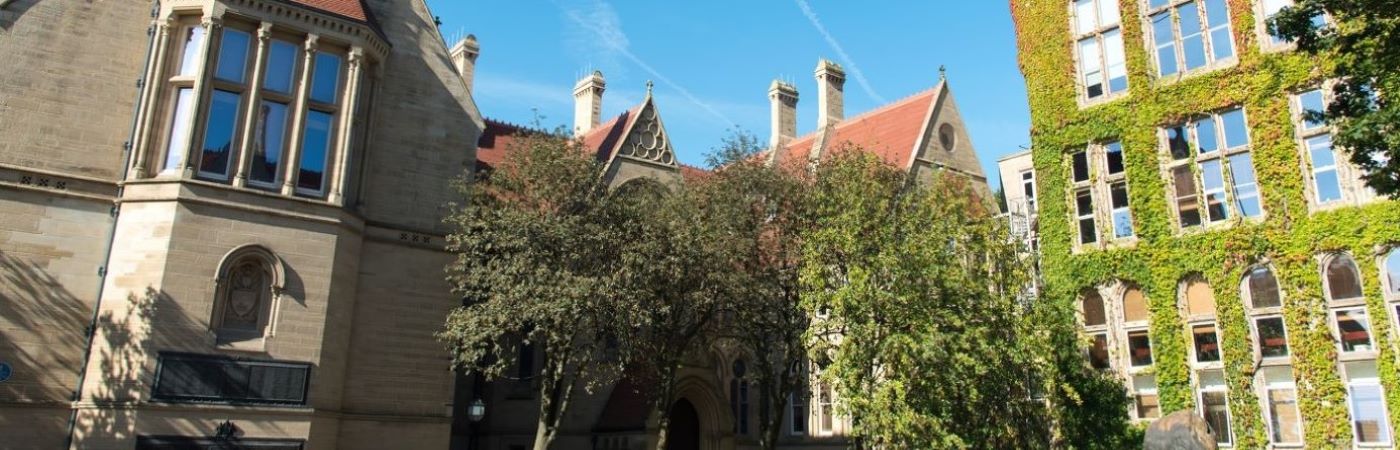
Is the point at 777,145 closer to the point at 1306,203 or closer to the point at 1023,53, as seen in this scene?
the point at 1023,53

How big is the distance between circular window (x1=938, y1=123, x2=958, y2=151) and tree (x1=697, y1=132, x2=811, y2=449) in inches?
492

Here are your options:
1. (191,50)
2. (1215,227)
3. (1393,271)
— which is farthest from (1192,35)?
(191,50)

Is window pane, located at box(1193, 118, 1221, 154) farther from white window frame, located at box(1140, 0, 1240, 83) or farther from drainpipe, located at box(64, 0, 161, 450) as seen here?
drainpipe, located at box(64, 0, 161, 450)

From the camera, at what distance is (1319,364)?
22.5 m

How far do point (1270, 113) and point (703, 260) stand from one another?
1527 centimetres

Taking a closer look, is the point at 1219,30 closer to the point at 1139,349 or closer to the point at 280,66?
the point at 1139,349

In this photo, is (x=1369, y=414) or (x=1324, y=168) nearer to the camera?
(x=1369, y=414)

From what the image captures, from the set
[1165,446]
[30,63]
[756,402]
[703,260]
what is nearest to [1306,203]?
[1165,446]

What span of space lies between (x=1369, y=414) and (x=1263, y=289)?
3.68 metres

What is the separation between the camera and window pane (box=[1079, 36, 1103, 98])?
2856 cm

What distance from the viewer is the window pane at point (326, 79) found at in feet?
78.9

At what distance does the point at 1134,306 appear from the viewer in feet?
86.2

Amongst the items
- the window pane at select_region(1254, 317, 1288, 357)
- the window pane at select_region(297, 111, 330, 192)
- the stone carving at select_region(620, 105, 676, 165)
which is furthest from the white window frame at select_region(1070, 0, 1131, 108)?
the window pane at select_region(297, 111, 330, 192)

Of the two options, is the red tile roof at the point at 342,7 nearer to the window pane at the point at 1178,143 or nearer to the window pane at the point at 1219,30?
the window pane at the point at 1178,143
